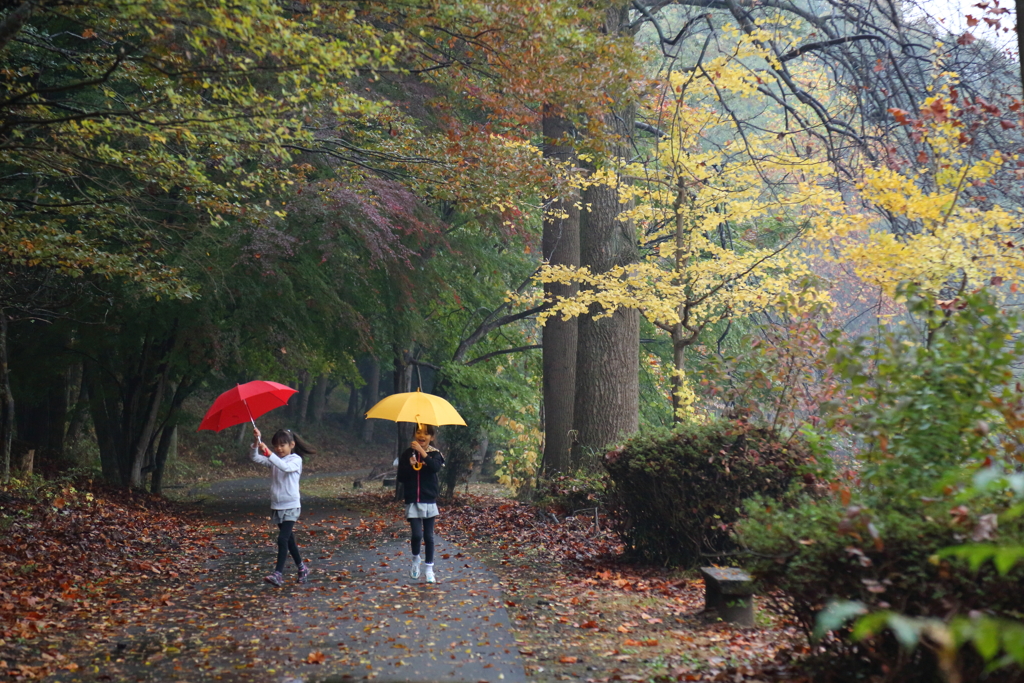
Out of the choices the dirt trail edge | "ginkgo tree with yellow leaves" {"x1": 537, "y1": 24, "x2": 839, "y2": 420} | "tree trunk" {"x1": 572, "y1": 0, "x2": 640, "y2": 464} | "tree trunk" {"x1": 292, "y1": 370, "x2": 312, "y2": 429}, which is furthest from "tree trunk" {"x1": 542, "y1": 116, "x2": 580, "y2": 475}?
"tree trunk" {"x1": 292, "y1": 370, "x2": 312, "y2": 429}

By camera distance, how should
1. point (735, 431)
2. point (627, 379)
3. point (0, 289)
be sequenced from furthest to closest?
point (627, 379) → point (0, 289) → point (735, 431)

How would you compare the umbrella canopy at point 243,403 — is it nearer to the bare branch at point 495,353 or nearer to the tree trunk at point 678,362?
the tree trunk at point 678,362

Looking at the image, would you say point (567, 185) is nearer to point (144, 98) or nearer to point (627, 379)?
point (627, 379)

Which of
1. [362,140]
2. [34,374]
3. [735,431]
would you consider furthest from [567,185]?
[34,374]

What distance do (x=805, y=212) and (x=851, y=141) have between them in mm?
1752

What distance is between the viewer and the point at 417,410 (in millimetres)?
9430

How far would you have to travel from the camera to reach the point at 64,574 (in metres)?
8.90

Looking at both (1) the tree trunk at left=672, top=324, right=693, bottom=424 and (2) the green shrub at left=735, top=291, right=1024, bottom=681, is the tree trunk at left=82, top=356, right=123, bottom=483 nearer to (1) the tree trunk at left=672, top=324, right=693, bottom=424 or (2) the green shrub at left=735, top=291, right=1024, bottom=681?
(1) the tree trunk at left=672, top=324, right=693, bottom=424

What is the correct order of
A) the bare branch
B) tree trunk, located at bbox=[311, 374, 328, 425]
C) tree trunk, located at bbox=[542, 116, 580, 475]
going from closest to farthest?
tree trunk, located at bbox=[542, 116, 580, 475]
the bare branch
tree trunk, located at bbox=[311, 374, 328, 425]

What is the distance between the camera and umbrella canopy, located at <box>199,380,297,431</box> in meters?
8.92

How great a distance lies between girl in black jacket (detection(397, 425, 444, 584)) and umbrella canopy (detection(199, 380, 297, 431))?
1.46 m

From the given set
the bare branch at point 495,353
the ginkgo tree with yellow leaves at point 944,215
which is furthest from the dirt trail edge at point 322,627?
the bare branch at point 495,353

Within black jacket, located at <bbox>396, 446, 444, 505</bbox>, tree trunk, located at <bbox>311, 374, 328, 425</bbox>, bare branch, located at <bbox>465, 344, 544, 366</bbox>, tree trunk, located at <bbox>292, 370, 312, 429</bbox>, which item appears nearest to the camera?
black jacket, located at <bbox>396, 446, 444, 505</bbox>

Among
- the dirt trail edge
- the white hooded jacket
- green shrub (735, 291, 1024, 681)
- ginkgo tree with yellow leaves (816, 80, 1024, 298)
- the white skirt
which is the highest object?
ginkgo tree with yellow leaves (816, 80, 1024, 298)
